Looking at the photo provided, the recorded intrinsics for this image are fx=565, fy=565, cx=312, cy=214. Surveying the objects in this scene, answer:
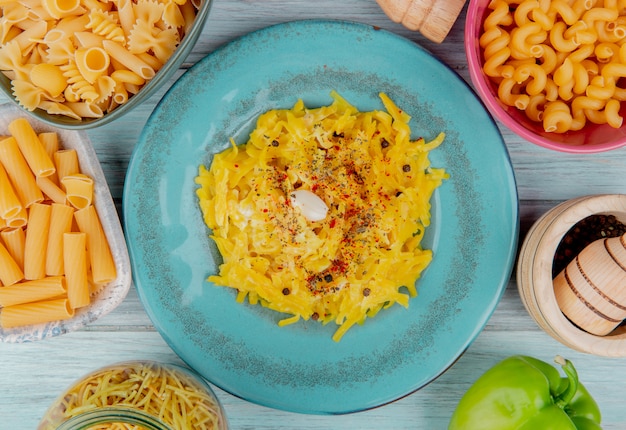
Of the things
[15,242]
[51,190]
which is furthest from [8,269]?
[51,190]

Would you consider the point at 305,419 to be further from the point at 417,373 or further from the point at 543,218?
the point at 543,218

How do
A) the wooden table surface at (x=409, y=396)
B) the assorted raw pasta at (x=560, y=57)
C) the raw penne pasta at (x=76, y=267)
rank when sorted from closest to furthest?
the assorted raw pasta at (x=560, y=57) < the raw penne pasta at (x=76, y=267) < the wooden table surface at (x=409, y=396)

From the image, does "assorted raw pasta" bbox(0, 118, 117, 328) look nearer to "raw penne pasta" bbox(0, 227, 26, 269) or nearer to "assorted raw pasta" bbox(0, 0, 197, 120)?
"raw penne pasta" bbox(0, 227, 26, 269)

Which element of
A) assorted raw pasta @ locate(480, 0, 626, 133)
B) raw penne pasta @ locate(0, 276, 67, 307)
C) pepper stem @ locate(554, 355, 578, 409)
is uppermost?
assorted raw pasta @ locate(480, 0, 626, 133)

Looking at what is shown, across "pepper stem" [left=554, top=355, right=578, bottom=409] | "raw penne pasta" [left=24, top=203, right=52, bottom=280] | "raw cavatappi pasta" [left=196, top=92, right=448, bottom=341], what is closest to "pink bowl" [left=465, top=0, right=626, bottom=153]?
"raw cavatappi pasta" [left=196, top=92, right=448, bottom=341]

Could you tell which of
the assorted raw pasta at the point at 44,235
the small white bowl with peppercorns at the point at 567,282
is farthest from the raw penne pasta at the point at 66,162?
the small white bowl with peppercorns at the point at 567,282

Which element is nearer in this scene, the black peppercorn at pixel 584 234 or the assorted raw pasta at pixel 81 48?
the assorted raw pasta at pixel 81 48

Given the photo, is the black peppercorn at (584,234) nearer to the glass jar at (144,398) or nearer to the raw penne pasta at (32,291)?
the glass jar at (144,398)
